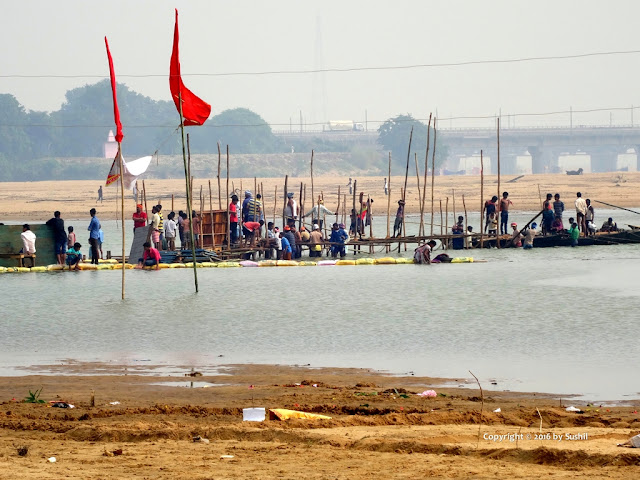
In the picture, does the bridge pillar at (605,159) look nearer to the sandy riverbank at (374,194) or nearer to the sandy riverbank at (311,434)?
the sandy riverbank at (374,194)

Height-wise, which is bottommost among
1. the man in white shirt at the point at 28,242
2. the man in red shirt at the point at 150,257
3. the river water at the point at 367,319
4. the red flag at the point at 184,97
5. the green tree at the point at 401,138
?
the river water at the point at 367,319

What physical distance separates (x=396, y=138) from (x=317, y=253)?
84268mm

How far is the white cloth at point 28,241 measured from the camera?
87.1 ft

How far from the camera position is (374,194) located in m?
68.7

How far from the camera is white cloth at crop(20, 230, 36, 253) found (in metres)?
26.5

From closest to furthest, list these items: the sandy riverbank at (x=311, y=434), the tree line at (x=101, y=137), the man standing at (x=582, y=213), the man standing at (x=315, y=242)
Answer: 1. the sandy riverbank at (x=311, y=434)
2. the man standing at (x=315, y=242)
3. the man standing at (x=582, y=213)
4. the tree line at (x=101, y=137)

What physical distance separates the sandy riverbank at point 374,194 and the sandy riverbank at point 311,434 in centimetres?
4263

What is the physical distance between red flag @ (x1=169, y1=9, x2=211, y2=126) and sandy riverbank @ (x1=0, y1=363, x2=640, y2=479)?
9.96 meters

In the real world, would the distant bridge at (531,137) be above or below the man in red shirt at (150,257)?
above

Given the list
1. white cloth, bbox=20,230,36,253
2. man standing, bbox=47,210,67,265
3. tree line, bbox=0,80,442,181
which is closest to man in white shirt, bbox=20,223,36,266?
white cloth, bbox=20,230,36,253

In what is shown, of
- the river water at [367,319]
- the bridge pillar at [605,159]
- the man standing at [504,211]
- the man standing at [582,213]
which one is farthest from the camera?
the bridge pillar at [605,159]

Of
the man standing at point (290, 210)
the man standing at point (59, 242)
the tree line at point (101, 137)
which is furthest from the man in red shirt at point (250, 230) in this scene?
the tree line at point (101, 137)

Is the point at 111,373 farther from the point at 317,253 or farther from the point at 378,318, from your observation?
the point at 317,253

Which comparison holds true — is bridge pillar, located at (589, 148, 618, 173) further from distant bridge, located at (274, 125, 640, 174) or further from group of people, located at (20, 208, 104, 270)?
group of people, located at (20, 208, 104, 270)
